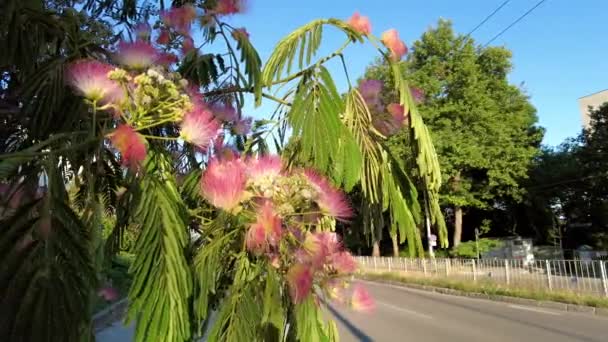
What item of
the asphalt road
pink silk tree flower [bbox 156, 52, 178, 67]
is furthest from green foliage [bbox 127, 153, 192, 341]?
the asphalt road

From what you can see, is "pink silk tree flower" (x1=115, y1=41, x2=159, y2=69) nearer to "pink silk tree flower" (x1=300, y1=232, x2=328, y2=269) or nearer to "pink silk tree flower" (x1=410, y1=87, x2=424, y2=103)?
"pink silk tree flower" (x1=300, y1=232, x2=328, y2=269)

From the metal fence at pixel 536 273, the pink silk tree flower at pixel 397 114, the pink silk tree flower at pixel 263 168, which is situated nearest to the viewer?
the pink silk tree flower at pixel 263 168

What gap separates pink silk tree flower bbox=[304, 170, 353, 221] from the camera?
42.6 inches

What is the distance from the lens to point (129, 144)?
3.19ft

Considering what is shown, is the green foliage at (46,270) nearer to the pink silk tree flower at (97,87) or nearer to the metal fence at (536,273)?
the pink silk tree flower at (97,87)

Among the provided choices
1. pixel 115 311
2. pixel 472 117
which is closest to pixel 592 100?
pixel 472 117

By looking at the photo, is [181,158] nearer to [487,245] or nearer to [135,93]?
[135,93]

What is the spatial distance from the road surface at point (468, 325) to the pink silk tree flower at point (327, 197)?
6790mm

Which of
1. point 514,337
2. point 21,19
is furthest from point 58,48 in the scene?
point 514,337

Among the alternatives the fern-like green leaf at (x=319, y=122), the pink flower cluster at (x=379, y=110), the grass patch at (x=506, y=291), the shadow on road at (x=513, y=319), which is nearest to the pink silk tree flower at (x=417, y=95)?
the pink flower cluster at (x=379, y=110)

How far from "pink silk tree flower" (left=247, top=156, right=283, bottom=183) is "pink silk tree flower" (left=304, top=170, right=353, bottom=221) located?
0.06 m

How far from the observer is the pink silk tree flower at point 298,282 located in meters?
0.99

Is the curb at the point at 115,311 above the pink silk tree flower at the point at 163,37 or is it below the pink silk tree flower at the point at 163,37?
below

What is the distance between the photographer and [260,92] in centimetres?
138
